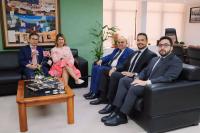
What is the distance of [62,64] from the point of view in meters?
3.86

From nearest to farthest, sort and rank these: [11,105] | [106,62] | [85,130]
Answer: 1. [85,130]
2. [11,105]
3. [106,62]

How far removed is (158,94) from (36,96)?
1.47m

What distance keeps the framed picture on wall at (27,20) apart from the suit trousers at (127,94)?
2482mm

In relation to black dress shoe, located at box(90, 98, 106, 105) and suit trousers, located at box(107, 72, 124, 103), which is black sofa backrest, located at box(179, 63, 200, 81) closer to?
suit trousers, located at box(107, 72, 124, 103)

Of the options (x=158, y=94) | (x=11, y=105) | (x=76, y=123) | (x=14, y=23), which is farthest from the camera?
(x=14, y=23)

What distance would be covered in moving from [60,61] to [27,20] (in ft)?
4.25

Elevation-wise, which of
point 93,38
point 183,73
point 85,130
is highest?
point 93,38

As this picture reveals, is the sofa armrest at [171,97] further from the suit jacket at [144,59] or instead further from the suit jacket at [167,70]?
the suit jacket at [144,59]

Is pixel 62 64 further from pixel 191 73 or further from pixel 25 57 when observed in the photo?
pixel 191 73

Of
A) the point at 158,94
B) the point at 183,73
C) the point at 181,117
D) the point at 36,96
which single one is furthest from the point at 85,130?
the point at 183,73

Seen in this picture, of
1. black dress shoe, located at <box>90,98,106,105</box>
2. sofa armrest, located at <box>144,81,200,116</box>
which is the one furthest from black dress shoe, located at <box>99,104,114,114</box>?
sofa armrest, located at <box>144,81,200,116</box>

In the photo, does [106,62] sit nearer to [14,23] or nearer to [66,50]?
[66,50]

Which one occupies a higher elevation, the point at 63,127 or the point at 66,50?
the point at 66,50

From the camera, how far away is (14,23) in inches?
172
